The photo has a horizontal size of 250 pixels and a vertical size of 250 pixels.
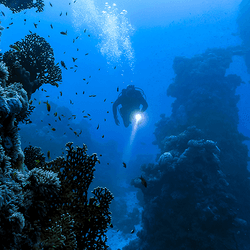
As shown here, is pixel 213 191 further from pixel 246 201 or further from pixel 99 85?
pixel 99 85

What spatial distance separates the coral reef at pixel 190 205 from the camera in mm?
9508

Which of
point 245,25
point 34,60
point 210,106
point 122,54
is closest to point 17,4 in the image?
point 34,60

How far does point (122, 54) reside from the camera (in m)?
86.5

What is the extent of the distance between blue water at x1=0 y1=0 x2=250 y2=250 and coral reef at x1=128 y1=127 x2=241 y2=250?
11.2 meters

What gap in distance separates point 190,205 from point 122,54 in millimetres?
88283

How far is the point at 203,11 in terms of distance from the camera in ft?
185

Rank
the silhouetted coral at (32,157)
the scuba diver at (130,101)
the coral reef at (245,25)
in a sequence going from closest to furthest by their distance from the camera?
the silhouetted coral at (32,157), the scuba diver at (130,101), the coral reef at (245,25)

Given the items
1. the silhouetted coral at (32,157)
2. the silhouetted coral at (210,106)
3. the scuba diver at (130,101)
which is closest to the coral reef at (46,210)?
the silhouetted coral at (32,157)

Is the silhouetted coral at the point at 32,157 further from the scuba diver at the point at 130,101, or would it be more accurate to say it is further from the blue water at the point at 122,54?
the blue water at the point at 122,54

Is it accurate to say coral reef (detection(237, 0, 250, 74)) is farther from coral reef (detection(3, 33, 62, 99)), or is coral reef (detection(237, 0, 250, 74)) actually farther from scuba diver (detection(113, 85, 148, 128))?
coral reef (detection(3, 33, 62, 99))

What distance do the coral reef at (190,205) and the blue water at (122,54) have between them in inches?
441

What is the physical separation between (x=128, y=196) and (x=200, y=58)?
2702 centimetres

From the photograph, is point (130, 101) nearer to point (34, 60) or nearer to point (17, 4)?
point (34, 60)

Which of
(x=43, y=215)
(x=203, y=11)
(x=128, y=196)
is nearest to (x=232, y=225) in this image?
(x=43, y=215)
